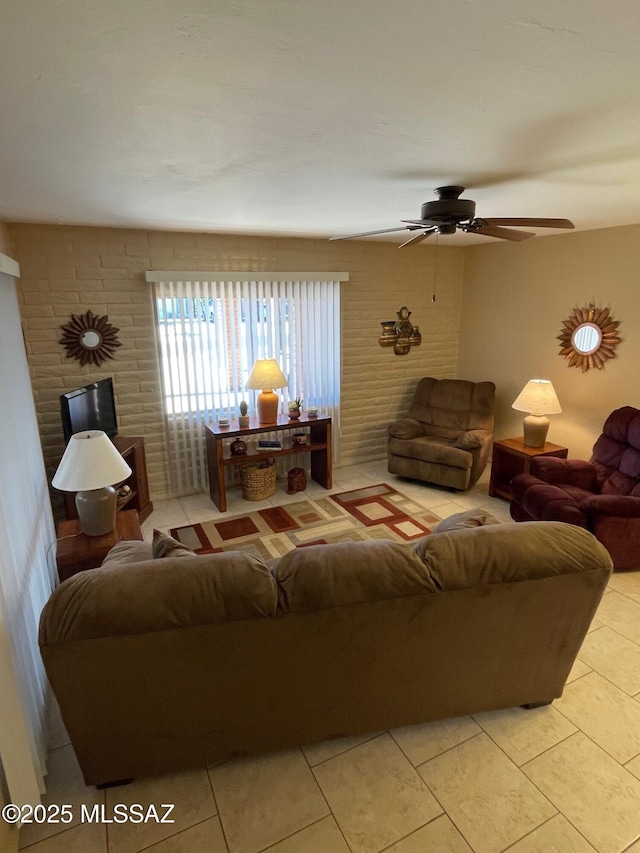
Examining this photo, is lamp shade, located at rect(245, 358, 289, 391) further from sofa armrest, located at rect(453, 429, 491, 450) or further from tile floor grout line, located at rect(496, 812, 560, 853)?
tile floor grout line, located at rect(496, 812, 560, 853)

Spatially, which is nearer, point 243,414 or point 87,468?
point 87,468

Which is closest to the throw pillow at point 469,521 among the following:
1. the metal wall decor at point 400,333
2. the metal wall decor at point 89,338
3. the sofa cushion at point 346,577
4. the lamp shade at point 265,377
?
the sofa cushion at point 346,577

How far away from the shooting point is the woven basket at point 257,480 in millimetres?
4094

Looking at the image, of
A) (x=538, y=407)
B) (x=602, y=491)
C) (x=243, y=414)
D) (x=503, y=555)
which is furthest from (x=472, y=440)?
(x=503, y=555)

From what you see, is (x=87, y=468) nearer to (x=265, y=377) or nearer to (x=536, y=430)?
(x=265, y=377)

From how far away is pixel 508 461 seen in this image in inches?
161

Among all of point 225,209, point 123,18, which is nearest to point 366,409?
point 225,209

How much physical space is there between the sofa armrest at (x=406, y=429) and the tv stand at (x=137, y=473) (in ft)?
7.51

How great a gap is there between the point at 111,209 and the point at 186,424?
1.86 m

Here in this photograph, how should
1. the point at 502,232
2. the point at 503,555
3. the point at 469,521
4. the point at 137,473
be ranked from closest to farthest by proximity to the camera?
the point at 503,555 < the point at 469,521 < the point at 502,232 < the point at 137,473

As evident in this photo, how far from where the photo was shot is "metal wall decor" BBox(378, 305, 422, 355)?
4852 mm

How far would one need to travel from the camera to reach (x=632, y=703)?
2.05 metres

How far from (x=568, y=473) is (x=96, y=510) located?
322 centimetres

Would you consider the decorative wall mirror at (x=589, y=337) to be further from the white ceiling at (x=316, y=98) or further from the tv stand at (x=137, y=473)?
the tv stand at (x=137, y=473)
